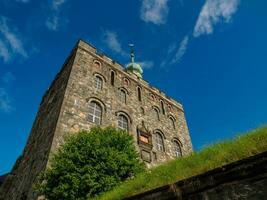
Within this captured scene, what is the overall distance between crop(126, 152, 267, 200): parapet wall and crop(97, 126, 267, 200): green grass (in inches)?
19.7

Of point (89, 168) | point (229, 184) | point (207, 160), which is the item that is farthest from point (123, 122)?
point (229, 184)

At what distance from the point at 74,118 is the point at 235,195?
1185 cm

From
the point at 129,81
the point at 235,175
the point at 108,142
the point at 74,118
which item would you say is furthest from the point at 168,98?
the point at 235,175

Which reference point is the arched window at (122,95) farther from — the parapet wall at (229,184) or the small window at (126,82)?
the parapet wall at (229,184)

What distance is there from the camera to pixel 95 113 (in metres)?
16.4

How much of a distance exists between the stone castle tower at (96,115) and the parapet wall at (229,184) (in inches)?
356

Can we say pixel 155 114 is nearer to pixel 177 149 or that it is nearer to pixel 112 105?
pixel 177 149

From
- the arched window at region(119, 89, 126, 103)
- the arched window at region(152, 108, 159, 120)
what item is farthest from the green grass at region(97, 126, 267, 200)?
the arched window at region(152, 108, 159, 120)

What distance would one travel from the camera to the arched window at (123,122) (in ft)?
57.0

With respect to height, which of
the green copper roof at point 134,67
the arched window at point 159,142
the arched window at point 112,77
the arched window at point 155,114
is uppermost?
the green copper roof at point 134,67

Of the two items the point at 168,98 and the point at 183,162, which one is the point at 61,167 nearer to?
the point at 183,162

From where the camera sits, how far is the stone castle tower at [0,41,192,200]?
14.1 meters

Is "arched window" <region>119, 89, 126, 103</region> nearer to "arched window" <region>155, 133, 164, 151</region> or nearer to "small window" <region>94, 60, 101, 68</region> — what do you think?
"small window" <region>94, 60, 101, 68</region>

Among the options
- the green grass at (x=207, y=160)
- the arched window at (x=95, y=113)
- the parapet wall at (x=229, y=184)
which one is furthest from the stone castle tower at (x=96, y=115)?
the parapet wall at (x=229, y=184)
